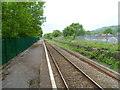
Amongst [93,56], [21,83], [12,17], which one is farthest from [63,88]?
[12,17]

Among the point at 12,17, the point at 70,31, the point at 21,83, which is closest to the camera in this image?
the point at 21,83

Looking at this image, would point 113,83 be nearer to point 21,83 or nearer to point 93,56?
point 21,83

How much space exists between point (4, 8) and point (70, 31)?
65.4m

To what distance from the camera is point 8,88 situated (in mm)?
4734

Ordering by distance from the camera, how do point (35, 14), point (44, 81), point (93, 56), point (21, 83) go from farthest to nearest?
point (35, 14) → point (93, 56) → point (44, 81) → point (21, 83)

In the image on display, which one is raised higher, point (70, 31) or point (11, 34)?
point (70, 31)

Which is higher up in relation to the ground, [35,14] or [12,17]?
[35,14]

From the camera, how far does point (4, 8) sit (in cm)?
820

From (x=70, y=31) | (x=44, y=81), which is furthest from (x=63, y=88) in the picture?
(x=70, y=31)

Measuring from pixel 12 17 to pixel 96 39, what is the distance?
20460 mm

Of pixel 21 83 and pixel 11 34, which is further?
pixel 11 34

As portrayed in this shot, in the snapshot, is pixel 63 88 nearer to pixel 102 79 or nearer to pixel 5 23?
pixel 102 79

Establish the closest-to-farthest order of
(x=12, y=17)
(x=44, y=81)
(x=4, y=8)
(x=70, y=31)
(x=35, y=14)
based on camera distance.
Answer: (x=44, y=81) < (x=4, y=8) < (x=12, y=17) < (x=35, y=14) < (x=70, y=31)

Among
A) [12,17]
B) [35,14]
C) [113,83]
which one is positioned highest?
[35,14]
